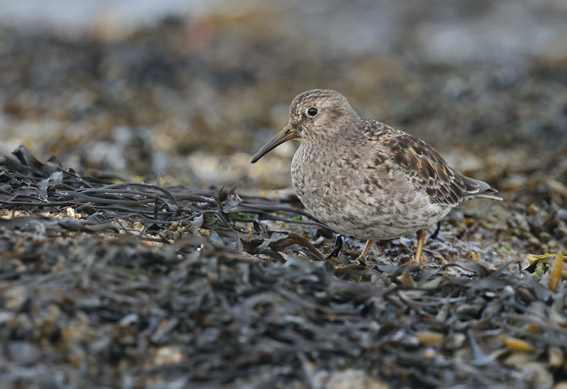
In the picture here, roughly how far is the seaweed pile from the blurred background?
2458 mm

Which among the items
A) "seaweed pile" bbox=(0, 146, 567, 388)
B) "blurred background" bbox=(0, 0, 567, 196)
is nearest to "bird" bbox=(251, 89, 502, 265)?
"seaweed pile" bbox=(0, 146, 567, 388)

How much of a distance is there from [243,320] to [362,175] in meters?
1.47

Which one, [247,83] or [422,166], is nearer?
[422,166]

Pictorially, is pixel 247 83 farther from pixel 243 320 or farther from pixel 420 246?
pixel 243 320

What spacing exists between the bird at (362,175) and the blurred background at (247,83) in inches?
62.7

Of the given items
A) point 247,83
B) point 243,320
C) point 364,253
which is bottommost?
point 364,253

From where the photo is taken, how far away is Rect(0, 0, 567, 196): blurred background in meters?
6.18

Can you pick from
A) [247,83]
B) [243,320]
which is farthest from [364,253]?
[247,83]

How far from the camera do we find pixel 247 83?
8711 millimetres

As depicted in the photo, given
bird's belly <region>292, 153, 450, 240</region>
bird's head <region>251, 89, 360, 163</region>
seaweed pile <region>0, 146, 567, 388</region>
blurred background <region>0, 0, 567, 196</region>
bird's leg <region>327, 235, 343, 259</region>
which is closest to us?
seaweed pile <region>0, 146, 567, 388</region>

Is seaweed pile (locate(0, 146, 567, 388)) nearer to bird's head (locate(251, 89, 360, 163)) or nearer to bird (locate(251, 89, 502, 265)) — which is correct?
bird (locate(251, 89, 502, 265))

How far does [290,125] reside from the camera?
13.4 ft

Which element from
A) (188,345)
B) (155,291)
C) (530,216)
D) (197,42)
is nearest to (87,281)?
(155,291)

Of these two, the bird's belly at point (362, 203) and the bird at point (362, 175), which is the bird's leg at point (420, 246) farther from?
the bird's belly at point (362, 203)
